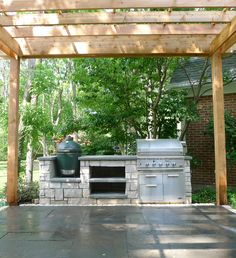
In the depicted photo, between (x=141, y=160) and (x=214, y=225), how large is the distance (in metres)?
2.22

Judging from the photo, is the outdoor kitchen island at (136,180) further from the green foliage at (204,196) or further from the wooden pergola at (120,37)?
the green foliage at (204,196)

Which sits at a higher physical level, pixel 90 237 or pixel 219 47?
pixel 219 47

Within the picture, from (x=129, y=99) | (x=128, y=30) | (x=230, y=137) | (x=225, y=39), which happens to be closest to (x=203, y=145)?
(x=230, y=137)

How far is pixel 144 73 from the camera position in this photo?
7887 millimetres

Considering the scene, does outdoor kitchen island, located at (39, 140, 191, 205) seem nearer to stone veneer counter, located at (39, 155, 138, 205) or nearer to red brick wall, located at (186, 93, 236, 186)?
stone veneer counter, located at (39, 155, 138, 205)

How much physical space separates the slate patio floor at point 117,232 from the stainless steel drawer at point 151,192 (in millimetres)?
602

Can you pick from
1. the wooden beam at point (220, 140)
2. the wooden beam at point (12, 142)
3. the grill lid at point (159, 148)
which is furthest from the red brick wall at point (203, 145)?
the wooden beam at point (12, 142)

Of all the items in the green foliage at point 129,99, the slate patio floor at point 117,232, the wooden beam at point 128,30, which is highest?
the wooden beam at point 128,30

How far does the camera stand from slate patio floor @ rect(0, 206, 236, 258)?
3.22 metres

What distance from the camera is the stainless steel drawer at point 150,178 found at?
6.21 metres

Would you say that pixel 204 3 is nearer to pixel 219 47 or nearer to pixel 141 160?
pixel 219 47

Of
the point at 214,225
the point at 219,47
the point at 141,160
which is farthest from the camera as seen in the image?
the point at 141,160

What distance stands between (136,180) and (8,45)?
125 inches

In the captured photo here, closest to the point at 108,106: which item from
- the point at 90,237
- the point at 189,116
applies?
the point at 189,116
